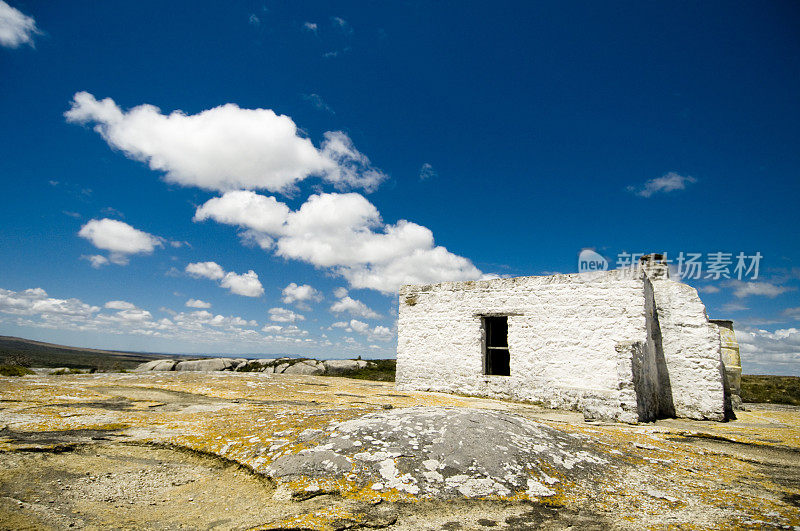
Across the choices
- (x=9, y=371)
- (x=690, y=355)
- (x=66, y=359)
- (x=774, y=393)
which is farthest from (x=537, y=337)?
(x=66, y=359)

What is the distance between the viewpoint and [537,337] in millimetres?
9547

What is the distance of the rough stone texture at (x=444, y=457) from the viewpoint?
3045 millimetres

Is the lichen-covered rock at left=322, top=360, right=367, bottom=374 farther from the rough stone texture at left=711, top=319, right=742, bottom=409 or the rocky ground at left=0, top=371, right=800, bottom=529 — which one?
the rocky ground at left=0, top=371, right=800, bottom=529

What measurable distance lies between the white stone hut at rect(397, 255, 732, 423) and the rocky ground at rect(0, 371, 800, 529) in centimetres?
325

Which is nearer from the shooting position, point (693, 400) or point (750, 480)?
point (750, 480)

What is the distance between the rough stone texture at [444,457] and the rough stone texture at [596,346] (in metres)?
4.73

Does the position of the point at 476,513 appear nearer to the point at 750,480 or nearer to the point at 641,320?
the point at 750,480

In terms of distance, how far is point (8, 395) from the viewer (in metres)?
6.16

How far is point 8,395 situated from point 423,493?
7.54m

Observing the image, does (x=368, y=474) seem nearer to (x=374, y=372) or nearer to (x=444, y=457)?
(x=444, y=457)

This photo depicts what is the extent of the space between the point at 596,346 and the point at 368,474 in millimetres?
7548

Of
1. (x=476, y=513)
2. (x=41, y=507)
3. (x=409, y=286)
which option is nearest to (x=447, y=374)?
(x=409, y=286)

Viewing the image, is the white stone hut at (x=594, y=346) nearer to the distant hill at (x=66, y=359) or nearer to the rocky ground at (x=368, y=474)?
the rocky ground at (x=368, y=474)

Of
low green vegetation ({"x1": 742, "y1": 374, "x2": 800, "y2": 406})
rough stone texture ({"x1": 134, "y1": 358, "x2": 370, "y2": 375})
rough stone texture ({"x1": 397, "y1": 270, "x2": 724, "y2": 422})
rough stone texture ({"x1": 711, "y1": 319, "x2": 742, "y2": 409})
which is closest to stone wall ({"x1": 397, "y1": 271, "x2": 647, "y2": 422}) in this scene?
rough stone texture ({"x1": 397, "y1": 270, "x2": 724, "y2": 422})
